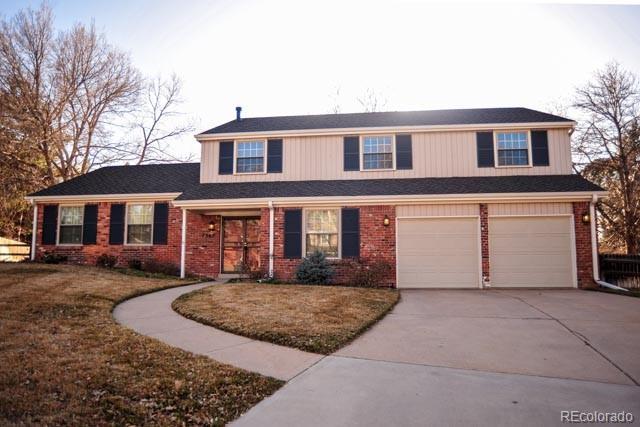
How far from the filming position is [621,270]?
1073 centimetres

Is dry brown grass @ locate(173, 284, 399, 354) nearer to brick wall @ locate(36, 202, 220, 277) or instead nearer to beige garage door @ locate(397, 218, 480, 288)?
beige garage door @ locate(397, 218, 480, 288)

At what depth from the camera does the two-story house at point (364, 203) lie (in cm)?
1105

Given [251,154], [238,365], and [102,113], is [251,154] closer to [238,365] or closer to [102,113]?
[238,365]

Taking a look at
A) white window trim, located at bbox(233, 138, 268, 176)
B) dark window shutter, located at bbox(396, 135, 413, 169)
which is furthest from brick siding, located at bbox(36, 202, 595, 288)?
dark window shutter, located at bbox(396, 135, 413, 169)

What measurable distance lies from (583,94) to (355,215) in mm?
13924

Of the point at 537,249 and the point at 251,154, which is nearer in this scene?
the point at 537,249

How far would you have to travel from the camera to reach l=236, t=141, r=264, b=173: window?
535 inches

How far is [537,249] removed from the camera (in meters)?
11.0

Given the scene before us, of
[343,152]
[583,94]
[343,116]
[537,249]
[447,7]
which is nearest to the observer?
[447,7]

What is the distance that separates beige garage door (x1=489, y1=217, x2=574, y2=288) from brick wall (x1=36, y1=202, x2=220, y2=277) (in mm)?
9049

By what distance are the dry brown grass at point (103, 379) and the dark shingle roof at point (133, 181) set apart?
8.33m

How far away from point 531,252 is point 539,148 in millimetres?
3693

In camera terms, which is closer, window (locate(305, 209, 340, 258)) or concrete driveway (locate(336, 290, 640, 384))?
concrete driveway (locate(336, 290, 640, 384))

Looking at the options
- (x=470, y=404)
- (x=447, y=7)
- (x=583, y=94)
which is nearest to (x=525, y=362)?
(x=470, y=404)
